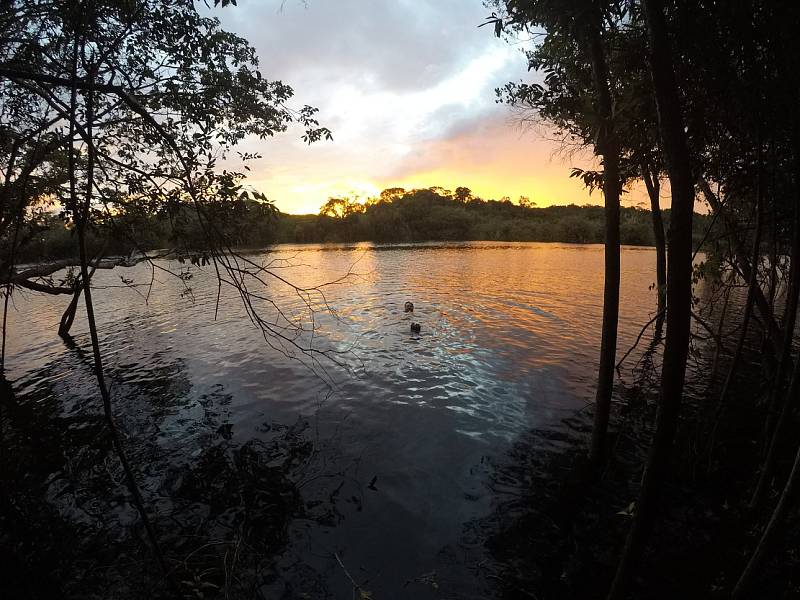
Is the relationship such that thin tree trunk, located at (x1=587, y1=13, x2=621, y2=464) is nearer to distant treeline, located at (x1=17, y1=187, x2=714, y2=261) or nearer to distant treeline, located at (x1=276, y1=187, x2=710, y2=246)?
distant treeline, located at (x1=17, y1=187, x2=714, y2=261)

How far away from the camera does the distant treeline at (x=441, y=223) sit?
360 feet

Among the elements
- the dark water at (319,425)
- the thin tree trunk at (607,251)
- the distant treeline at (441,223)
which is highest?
the distant treeline at (441,223)

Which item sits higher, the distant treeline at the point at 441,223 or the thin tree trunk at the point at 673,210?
the distant treeline at the point at 441,223

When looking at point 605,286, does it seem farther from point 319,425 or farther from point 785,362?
point 319,425

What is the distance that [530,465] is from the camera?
812 cm

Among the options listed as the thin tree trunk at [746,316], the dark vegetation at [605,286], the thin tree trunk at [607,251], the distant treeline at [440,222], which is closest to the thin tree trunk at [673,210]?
the dark vegetation at [605,286]

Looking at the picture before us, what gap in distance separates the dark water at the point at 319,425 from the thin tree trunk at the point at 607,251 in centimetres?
244

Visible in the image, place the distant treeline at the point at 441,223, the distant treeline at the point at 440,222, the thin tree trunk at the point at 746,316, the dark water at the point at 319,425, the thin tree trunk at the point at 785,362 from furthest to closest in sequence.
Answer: the distant treeline at the point at 441,223 → the distant treeline at the point at 440,222 → the dark water at the point at 319,425 → the thin tree trunk at the point at 746,316 → the thin tree trunk at the point at 785,362

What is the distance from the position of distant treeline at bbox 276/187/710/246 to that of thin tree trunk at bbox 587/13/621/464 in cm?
9516

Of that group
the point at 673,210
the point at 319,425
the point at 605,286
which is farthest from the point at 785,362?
the point at 319,425

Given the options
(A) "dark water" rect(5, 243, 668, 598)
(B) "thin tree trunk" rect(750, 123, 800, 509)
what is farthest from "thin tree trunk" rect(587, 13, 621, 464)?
(A) "dark water" rect(5, 243, 668, 598)

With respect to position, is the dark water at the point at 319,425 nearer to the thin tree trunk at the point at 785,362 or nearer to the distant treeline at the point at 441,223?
the thin tree trunk at the point at 785,362

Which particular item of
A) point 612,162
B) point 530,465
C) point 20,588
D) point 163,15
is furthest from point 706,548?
point 163,15

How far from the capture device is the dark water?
6309mm
